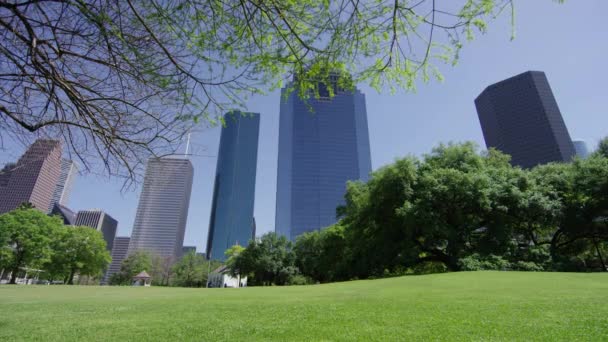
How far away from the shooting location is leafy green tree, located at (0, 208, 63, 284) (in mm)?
29375

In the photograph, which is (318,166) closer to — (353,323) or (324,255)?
(324,255)

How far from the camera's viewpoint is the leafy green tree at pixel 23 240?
2938 cm

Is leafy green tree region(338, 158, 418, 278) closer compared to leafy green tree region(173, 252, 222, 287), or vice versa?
leafy green tree region(338, 158, 418, 278)

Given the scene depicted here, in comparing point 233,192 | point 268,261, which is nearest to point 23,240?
point 268,261

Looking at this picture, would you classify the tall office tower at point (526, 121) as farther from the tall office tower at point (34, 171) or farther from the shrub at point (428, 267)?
the tall office tower at point (34, 171)

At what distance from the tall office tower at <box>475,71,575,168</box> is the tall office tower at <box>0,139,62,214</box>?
288 ft

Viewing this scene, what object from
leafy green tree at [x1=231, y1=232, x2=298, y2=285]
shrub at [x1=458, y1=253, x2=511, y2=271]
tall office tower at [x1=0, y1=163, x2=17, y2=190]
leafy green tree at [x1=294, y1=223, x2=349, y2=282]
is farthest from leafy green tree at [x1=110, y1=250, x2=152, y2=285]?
tall office tower at [x1=0, y1=163, x2=17, y2=190]

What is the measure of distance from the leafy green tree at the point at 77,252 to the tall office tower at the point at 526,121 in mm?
88012

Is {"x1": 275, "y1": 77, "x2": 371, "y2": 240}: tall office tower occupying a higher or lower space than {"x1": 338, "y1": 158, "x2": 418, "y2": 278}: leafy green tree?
higher

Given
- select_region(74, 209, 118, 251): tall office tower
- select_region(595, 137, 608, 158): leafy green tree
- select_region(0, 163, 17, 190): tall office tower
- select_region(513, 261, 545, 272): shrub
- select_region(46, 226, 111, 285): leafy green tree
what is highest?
select_region(74, 209, 118, 251): tall office tower

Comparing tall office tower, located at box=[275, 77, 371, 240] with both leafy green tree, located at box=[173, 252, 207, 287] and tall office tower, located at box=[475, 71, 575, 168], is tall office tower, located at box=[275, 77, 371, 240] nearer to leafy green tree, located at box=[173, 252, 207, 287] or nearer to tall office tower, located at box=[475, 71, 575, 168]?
tall office tower, located at box=[475, 71, 575, 168]

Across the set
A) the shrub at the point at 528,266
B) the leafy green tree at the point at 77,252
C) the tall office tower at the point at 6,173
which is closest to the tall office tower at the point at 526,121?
the shrub at the point at 528,266

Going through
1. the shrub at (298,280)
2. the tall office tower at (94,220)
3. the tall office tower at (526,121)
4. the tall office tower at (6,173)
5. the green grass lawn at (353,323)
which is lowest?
the green grass lawn at (353,323)

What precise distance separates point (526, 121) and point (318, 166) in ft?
228
